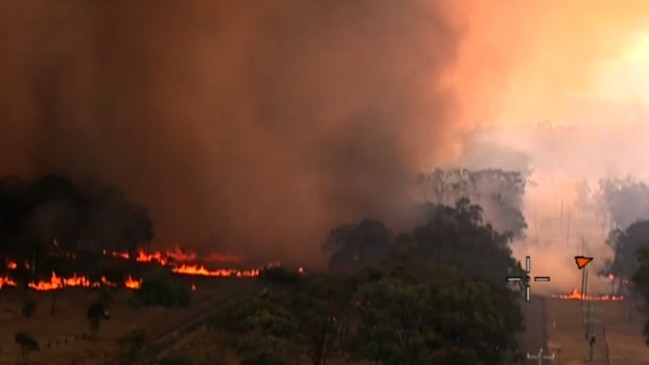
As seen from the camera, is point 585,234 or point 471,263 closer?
point 471,263

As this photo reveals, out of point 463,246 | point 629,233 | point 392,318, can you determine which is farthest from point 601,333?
point 392,318

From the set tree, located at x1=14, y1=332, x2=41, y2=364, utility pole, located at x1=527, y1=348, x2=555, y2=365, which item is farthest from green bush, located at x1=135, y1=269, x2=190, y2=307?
utility pole, located at x1=527, y1=348, x2=555, y2=365

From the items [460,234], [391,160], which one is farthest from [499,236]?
[391,160]

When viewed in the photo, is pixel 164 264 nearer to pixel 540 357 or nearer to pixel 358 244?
pixel 358 244

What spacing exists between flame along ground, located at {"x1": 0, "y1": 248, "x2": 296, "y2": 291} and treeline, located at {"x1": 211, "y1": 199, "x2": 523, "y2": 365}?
417 centimetres

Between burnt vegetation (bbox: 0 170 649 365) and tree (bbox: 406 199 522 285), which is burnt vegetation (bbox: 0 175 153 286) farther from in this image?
tree (bbox: 406 199 522 285)

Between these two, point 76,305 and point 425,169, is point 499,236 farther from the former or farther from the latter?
point 76,305

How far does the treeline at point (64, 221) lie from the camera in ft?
76.6

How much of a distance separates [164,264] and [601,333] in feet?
35.5

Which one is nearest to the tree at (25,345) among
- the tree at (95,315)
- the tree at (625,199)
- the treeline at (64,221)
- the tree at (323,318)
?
the tree at (95,315)

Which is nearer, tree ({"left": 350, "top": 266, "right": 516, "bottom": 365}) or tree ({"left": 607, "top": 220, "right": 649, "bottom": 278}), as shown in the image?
tree ({"left": 350, "top": 266, "right": 516, "bottom": 365})

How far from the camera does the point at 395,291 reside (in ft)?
46.2

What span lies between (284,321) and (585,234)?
12.9 meters

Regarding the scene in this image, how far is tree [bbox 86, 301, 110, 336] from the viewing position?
17.7 meters
